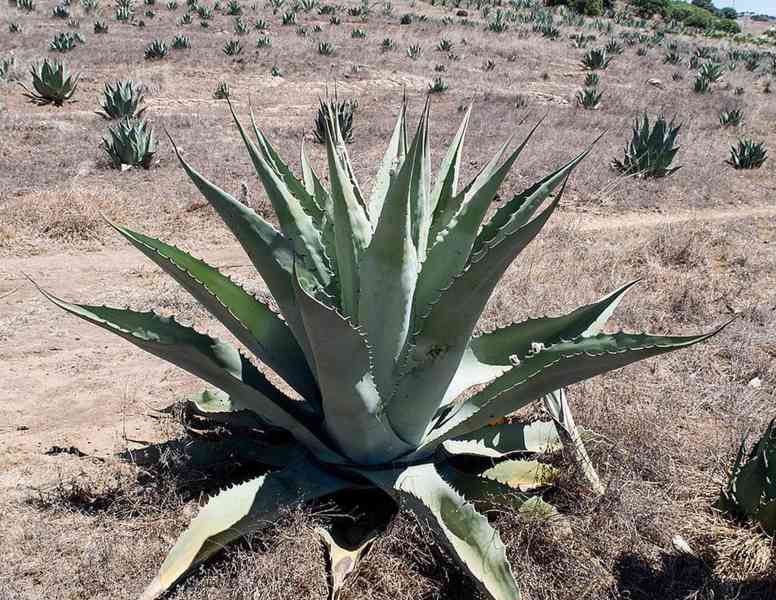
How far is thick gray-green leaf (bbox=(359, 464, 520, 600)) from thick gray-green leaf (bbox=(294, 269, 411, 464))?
0.09 meters

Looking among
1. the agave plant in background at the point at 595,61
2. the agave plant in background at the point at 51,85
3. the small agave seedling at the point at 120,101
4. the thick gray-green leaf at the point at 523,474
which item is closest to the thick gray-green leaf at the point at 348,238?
the thick gray-green leaf at the point at 523,474

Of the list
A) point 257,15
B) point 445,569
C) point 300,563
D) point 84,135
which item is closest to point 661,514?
point 445,569

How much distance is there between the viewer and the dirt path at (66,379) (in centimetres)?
269

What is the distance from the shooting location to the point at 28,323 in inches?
149

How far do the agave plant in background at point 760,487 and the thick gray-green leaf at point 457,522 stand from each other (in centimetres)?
106

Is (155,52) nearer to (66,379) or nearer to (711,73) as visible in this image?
(66,379)

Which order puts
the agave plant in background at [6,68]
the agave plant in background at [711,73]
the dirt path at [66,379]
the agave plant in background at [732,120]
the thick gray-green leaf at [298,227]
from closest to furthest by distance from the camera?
the thick gray-green leaf at [298,227] → the dirt path at [66,379] → the agave plant in background at [732,120] → the agave plant in background at [6,68] → the agave plant in background at [711,73]

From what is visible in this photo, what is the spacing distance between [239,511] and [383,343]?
0.64 meters

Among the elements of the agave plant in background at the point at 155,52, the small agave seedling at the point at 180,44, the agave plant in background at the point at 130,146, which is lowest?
the agave plant in background at the point at 130,146

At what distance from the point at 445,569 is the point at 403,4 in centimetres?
3701

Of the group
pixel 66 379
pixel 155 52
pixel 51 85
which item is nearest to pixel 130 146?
pixel 66 379

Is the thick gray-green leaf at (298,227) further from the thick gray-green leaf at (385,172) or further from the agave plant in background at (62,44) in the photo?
the agave plant in background at (62,44)

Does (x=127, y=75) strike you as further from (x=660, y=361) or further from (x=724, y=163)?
(x=660, y=361)

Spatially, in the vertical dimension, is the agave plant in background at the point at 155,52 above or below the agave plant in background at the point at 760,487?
above
